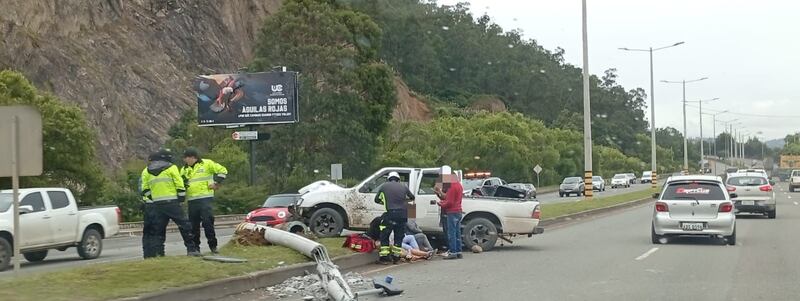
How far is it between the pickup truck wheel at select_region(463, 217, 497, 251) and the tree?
70.3ft

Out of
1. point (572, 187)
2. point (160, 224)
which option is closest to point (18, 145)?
point (160, 224)

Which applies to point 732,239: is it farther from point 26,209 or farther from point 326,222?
point 26,209

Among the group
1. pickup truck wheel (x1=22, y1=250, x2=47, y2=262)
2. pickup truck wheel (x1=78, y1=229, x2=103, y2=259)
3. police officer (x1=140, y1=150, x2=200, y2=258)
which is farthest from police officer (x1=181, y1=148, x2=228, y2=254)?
pickup truck wheel (x1=22, y1=250, x2=47, y2=262)

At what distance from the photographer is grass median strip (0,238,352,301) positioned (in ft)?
32.4

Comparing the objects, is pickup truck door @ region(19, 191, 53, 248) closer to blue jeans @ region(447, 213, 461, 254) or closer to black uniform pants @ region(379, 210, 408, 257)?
black uniform pants @ region(379, 210, 408, 257)

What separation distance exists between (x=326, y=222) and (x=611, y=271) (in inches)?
236

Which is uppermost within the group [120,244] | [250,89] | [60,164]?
[250,89]

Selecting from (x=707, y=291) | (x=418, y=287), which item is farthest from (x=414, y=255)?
(x=707, y=291)

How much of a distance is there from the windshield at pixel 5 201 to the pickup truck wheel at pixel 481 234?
9.02 meters

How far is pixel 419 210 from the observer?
17672 millimetres

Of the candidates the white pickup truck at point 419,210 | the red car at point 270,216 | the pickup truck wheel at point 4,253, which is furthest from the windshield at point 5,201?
the red car at point 270,216

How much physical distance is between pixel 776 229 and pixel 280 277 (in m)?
16.7

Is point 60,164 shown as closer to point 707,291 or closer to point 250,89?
point 250,89

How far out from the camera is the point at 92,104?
51.6m
